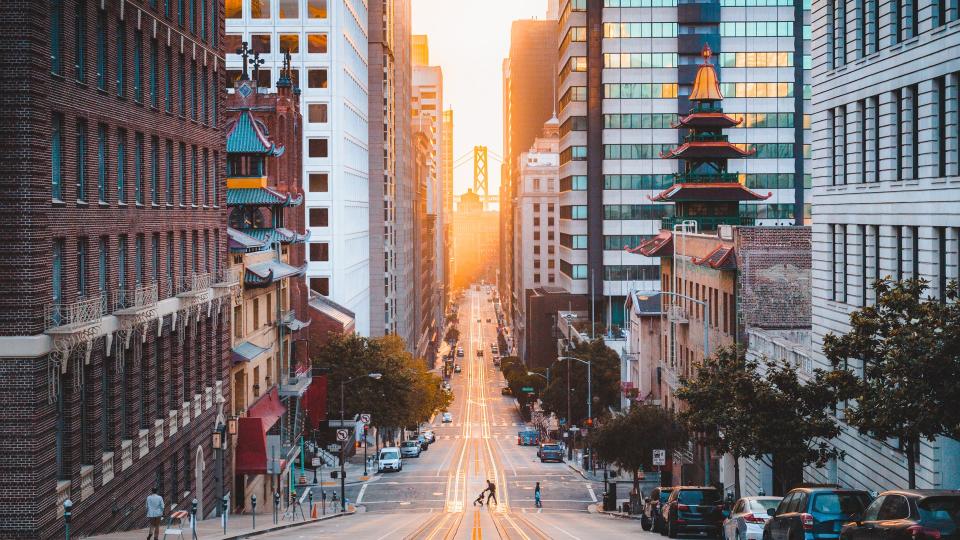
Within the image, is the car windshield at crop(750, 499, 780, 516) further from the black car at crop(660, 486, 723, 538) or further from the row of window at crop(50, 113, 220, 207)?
the row of window at crop(50, 113, 220, 207)

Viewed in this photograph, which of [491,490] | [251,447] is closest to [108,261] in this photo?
[251,447]

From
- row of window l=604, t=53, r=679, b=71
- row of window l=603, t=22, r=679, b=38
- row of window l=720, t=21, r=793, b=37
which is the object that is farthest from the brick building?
row of window l=720, t=21, r=793, b=37

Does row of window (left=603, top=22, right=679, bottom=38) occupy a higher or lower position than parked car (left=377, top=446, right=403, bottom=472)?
higher

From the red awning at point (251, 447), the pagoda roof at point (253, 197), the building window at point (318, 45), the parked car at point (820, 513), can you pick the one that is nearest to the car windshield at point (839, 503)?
the parked car at point (820, 513)

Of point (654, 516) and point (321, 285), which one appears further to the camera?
point (321, 285)

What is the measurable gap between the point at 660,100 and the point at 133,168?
335 ft

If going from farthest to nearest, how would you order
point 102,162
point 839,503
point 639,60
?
point 639,60
point 102,162
point 839,503

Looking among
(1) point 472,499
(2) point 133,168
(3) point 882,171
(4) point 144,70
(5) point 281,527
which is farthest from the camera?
(1) point 472,499

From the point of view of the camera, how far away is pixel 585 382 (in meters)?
108

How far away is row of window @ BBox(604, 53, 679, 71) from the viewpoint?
132 meters

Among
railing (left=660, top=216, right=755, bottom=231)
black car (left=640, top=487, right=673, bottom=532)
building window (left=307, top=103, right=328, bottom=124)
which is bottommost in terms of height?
black car (left=640, top=487, right=673, bottom=532)

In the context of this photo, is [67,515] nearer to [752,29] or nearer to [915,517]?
[915,517]

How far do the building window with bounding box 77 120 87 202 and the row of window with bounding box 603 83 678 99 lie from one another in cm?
10591

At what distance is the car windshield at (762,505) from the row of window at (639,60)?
105526 mm
